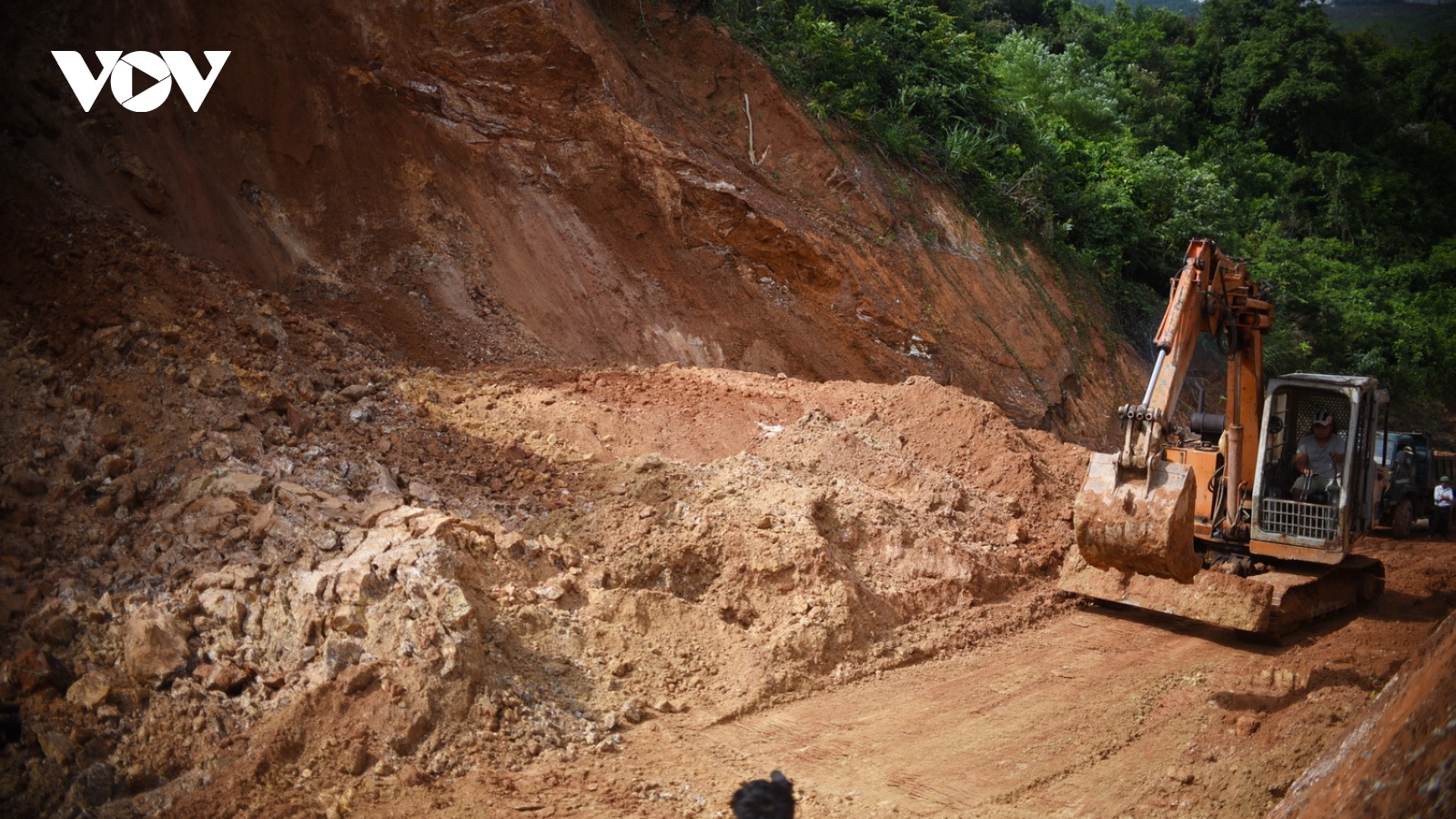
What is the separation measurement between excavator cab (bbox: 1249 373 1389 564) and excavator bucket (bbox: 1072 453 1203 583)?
286 cm

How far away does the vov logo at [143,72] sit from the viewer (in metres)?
10.6

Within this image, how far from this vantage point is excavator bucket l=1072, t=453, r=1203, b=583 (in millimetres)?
6320

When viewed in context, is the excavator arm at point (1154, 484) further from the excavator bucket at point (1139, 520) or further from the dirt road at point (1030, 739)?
the dirt road at point (1030, 739)

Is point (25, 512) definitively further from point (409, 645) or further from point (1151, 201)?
point (1151, 201)

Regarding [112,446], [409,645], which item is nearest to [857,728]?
[409,645]

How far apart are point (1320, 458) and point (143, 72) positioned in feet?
40.1

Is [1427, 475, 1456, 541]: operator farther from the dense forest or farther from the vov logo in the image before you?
the vov logo

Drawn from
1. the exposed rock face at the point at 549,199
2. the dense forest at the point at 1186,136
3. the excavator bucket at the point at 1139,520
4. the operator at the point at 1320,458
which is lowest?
the excavator bucket at the point at 1139,520

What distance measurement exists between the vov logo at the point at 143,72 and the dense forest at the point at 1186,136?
8.10m

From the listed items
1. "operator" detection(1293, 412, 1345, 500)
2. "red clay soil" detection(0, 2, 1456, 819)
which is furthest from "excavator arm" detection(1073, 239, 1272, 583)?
"operator" detection(1293, 412, 1345, 500)

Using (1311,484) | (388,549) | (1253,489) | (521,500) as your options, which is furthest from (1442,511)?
(388,549)

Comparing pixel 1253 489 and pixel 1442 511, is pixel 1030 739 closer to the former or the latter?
pixel 1253 489

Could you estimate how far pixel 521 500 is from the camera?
8.11m

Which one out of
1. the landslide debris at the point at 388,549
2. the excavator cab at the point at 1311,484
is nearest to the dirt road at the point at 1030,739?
the landslide debris at the point at 388,549
